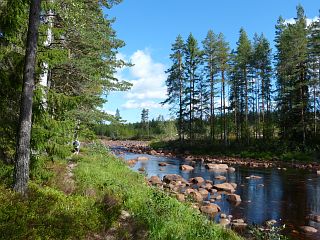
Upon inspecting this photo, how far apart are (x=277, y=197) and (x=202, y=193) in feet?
12.1

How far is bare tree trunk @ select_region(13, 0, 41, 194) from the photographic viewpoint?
785cm

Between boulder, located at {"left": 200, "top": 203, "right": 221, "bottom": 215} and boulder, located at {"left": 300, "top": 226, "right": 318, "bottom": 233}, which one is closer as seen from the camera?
boulder, located at {"left": 300, "top": 226, "right": 318, "bottom": 233}

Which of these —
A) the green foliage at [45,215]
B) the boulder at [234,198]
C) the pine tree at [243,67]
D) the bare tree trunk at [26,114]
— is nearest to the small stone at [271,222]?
the boulder at [234,198]

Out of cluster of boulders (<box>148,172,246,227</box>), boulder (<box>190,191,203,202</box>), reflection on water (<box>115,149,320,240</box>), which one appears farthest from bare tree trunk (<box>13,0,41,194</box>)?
boulder (<box>190,191,203,202</box>)

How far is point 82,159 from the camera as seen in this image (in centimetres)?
1680

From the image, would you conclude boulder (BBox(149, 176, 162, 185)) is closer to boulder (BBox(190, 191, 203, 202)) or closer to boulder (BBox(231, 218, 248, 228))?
boulder (BBox(190, 191, 203, 202))

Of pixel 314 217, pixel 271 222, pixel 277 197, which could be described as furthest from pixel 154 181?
pixel 314 217

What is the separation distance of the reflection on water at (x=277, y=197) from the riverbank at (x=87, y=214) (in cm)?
466

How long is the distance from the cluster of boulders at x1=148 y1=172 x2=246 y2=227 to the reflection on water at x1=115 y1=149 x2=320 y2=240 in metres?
0.43

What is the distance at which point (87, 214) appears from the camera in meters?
7.88

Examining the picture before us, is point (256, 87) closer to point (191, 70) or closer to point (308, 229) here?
point (191, 70)

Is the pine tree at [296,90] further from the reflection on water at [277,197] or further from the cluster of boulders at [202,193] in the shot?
the cluster of boulders at [202,193]

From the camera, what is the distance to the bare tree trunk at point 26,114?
25.8 ft

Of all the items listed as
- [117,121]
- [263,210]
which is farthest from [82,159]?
[263,210]
